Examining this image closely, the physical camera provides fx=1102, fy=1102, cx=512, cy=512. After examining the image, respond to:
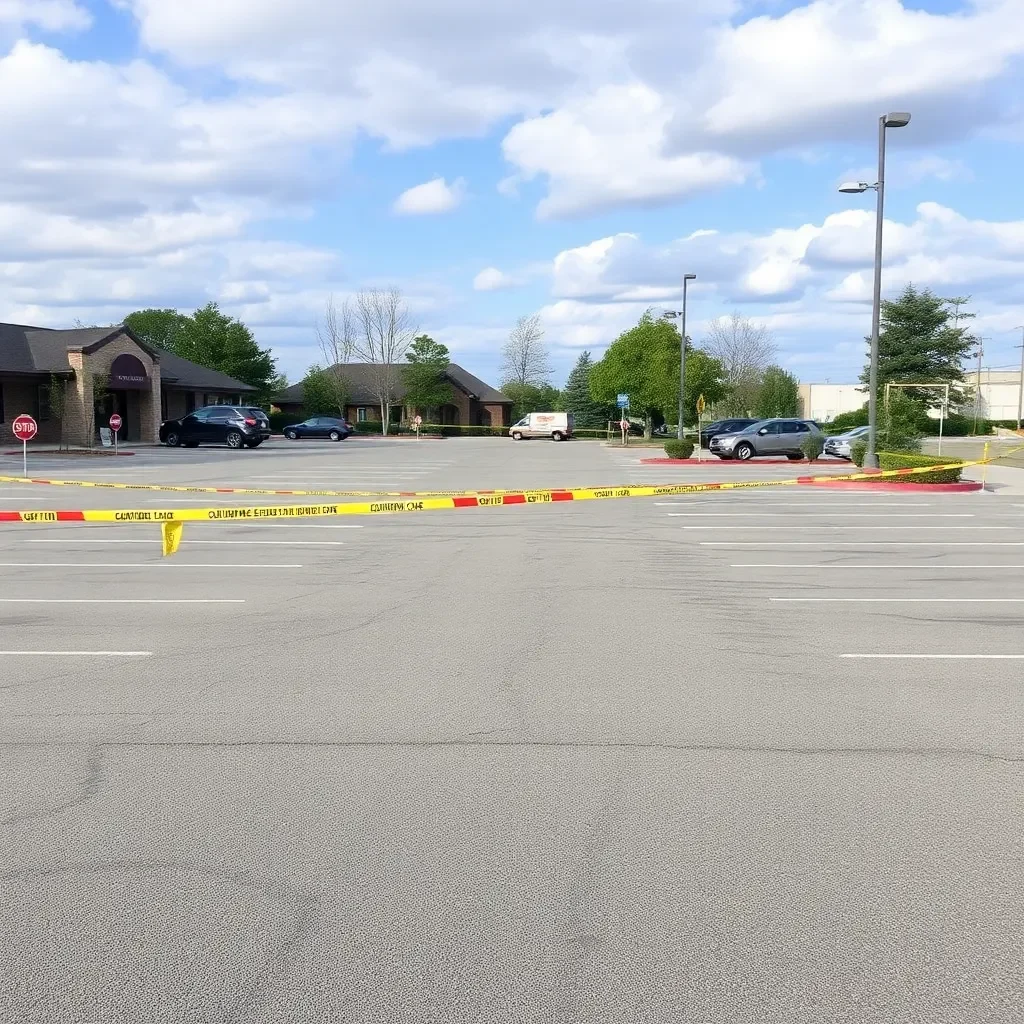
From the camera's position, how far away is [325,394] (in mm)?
84500

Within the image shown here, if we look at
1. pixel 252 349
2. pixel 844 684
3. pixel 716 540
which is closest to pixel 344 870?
pixel 844 684

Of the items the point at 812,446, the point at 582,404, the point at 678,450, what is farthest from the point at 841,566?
the point at 582,404

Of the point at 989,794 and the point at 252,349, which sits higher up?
the point at 252,349

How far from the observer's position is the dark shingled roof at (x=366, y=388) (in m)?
86.2

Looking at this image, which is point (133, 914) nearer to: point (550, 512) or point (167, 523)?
point (167, 523)

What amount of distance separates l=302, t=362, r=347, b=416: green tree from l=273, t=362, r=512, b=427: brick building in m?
1.17

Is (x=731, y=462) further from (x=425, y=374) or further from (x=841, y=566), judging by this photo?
(x=425, y=374)

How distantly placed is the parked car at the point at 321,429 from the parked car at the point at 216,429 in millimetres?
15157

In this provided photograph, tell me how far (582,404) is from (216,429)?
5365 cm

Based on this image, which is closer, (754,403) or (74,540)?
(74,540)

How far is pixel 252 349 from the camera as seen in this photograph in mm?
81812

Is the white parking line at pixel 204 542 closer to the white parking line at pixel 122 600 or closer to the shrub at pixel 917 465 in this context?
the white parking line at pixel 122 600

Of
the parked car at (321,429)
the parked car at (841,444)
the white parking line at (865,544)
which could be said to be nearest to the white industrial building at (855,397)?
the parked car at (321,429)

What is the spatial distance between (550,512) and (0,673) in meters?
12.9
